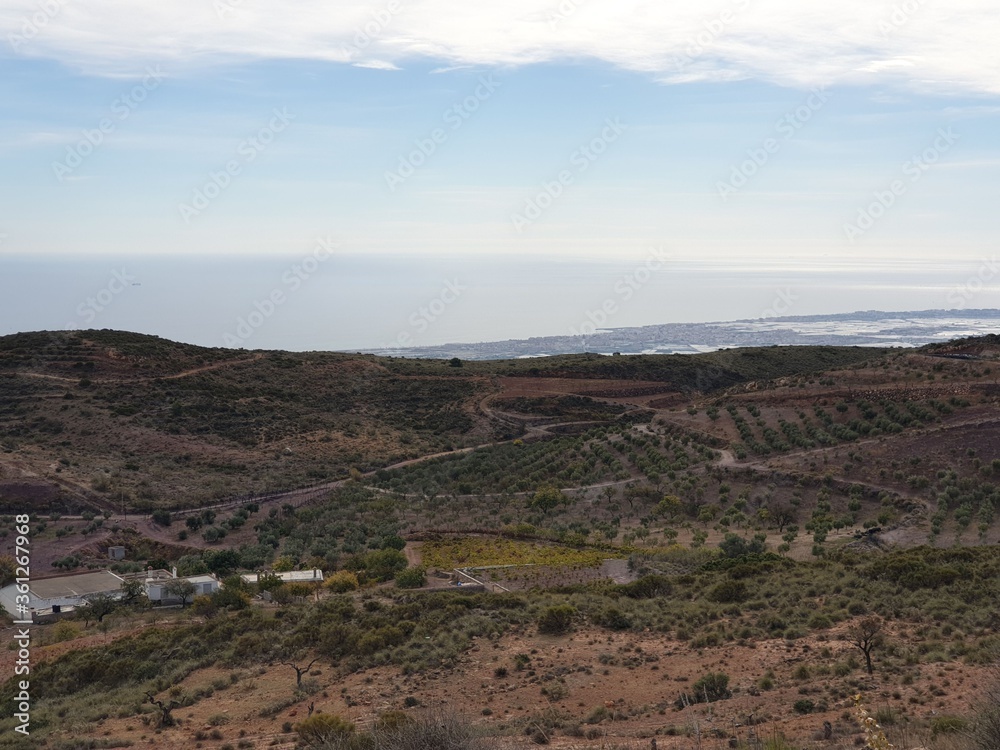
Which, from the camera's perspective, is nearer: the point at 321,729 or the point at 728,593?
the point at 321,729

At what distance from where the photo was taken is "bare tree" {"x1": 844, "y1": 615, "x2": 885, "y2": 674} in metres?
13.6

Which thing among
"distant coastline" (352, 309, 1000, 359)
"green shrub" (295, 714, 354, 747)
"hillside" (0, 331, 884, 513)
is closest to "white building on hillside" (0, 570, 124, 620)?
"hillside" (0, 331, 884, 513)

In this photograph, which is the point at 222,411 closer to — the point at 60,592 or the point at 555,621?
the point at 60,592

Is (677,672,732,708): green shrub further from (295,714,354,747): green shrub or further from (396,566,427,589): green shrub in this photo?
(396,566,427,589): green shrub

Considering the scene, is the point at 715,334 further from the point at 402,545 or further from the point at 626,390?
the point at 402,545

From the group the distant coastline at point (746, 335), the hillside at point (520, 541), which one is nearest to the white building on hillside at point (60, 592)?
the hillside at point (520, 541)

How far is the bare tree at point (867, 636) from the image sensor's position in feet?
44.7

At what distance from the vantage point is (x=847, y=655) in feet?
47.6

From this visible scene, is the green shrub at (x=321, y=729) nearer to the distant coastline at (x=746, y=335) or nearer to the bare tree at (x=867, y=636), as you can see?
the bare tree at (x=867, y=636)

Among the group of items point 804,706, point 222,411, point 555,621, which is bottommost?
point 555,621

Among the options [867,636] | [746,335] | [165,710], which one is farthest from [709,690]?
[746,335]

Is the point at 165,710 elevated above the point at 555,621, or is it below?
below

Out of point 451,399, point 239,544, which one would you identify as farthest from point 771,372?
point 239,544

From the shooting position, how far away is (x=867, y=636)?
45.2 ft
